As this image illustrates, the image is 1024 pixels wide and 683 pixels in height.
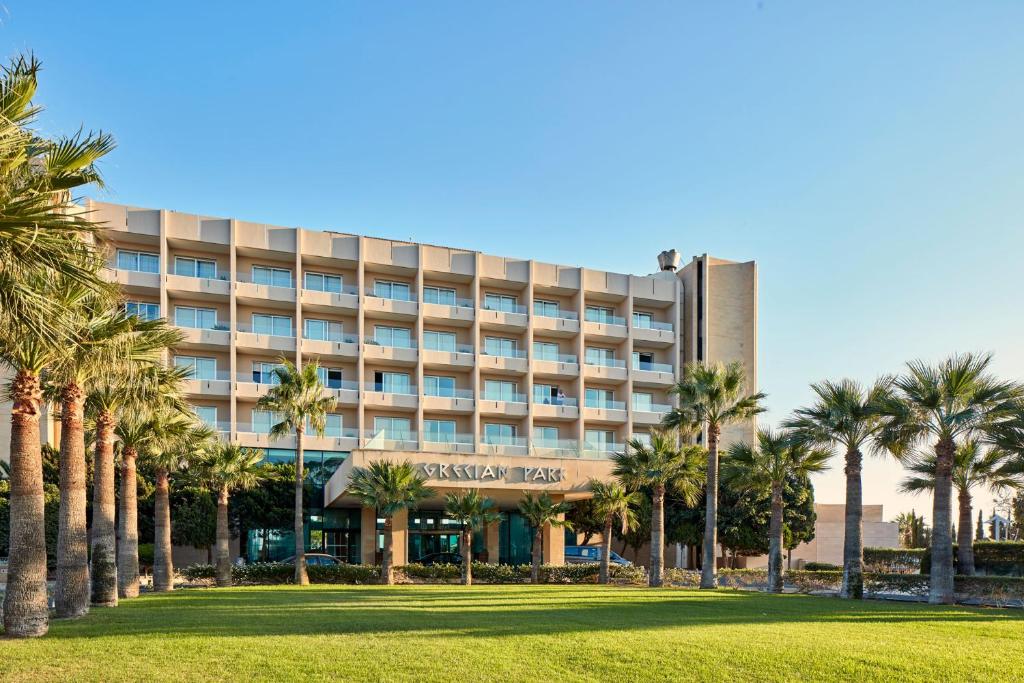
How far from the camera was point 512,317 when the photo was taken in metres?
60.8

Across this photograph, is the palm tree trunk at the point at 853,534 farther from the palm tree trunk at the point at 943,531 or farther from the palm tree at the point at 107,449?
the palm tree at the point at 107,449

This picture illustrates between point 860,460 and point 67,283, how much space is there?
27736mm

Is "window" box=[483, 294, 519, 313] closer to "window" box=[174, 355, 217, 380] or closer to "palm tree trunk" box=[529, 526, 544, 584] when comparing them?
"window" box=[174, 355, 217, 380]

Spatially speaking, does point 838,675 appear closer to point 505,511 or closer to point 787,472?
point 787,472

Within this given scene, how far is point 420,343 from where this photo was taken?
57.8 metres

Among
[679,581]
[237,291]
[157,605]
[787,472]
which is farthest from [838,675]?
[237,291]

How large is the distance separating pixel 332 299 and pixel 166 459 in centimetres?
2561

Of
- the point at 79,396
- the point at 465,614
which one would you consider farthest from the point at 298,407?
the point at 465,614

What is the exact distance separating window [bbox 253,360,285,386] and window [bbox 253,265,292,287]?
492cm

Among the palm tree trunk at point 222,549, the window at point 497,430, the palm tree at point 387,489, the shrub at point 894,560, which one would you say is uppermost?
the window at point 497,430

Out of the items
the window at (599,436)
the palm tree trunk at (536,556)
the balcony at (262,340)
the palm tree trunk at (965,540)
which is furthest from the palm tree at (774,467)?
the balcony at (262,340)

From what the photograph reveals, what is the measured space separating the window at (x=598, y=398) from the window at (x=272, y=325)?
2043cm

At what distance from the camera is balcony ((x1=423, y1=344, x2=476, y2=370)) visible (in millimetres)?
58375

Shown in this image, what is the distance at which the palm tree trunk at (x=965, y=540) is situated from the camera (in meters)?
35.1
